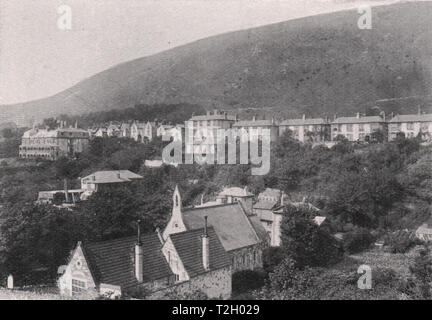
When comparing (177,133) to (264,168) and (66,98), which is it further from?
(66,98)

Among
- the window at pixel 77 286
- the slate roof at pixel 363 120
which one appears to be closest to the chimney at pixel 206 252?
the window at pixel 77 286

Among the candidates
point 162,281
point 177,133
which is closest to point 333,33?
point 177,133

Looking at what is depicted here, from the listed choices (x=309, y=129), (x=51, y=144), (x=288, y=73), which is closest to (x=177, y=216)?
(x=309, y=129)

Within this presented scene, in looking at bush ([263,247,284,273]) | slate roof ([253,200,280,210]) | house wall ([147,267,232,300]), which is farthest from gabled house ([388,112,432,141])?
house wall ([147,267,232,300])

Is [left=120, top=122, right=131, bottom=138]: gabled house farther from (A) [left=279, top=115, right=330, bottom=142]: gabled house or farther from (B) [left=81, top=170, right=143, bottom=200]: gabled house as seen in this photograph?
(A) [left=279, top=115, right=330, bottom=142]: gabled house
